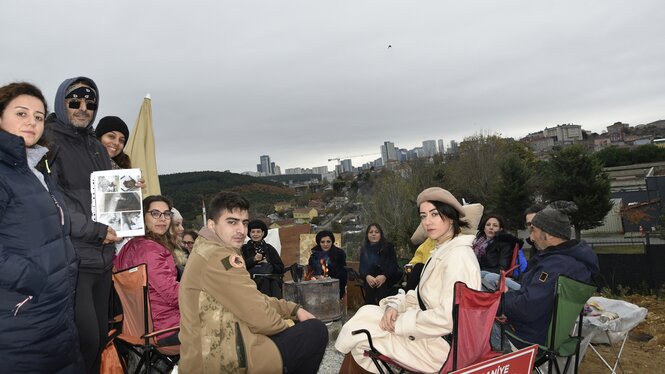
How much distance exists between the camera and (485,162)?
2730 cm

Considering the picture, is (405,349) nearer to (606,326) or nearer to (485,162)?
(606,326)

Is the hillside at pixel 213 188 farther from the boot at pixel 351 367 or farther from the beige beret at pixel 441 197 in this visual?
the beige beret at pixel 441 197

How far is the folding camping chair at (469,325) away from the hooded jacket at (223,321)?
89 centimetres

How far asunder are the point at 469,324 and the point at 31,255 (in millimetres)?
2064

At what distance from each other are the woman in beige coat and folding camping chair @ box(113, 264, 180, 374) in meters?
1.17

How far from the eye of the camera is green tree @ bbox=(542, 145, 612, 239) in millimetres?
19766

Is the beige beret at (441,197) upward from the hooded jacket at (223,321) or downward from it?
upward

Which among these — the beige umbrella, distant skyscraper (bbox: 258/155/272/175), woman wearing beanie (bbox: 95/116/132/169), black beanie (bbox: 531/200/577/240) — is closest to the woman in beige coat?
black beanie (bbox: 531/200/577/240)

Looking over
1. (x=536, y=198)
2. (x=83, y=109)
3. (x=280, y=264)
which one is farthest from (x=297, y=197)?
(x=83, y=109)

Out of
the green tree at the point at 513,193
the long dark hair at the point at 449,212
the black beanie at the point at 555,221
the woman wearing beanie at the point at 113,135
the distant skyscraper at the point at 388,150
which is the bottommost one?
the green tree at the point at 513,193

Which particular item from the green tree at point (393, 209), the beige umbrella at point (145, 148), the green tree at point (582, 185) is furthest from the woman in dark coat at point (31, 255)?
the green tree at point (582, 185)

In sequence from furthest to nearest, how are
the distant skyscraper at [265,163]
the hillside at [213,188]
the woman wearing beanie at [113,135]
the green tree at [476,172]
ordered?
the distant skyscraper at [265,163] < the green tree at [476,172] < the hillside at [213,188] < the woman wearing beanie at [113,135]

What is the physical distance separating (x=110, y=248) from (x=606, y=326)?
3.44 m

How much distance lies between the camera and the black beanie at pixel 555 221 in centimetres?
300
